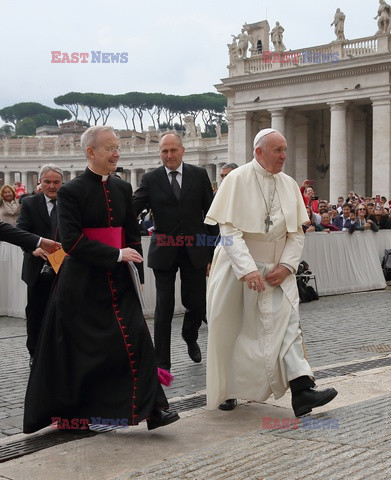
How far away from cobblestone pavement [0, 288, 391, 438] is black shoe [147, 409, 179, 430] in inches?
→ 41.7

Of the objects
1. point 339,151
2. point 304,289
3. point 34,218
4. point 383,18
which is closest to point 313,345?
point 34,218

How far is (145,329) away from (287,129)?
131 feet

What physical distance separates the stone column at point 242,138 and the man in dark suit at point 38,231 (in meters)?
37.1

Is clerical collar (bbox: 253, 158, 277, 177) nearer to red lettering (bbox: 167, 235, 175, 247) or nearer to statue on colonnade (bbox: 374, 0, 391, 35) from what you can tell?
red lettering (bbox: 167, 235, 175, 247)

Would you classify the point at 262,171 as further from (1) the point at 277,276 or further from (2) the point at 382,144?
(2) the point at 382,144

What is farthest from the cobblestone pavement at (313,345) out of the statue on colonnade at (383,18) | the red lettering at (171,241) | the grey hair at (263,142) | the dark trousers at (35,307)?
the statue on colonnade at (383,18)

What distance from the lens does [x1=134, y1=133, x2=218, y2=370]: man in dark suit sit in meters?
7.35

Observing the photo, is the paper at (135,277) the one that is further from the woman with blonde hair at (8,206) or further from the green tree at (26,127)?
the green tree at (26,127)

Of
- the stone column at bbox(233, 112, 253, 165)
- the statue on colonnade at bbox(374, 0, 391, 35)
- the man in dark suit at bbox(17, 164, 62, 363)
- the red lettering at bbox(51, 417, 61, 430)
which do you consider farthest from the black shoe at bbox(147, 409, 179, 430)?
the stone column at bbox(233, 112, 253, 165)

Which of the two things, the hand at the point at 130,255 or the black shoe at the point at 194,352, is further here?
the black shoe at the point at 194,352

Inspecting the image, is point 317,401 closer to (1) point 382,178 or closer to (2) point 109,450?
(2) point 109,450

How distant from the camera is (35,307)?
7.58 meters

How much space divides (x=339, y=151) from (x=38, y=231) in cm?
3464

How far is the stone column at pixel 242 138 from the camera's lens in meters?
44.7
